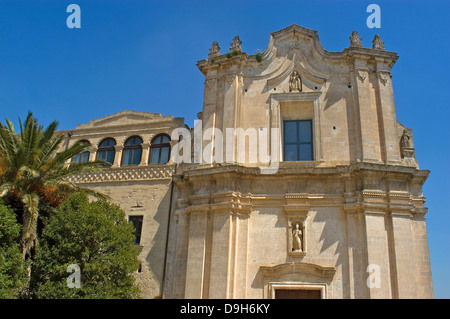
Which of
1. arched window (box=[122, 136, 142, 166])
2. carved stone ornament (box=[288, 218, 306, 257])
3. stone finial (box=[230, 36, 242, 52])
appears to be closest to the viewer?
carved stone ornament (box=[288, 218, 306, 257])

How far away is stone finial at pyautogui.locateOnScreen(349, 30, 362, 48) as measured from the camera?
1883 cm

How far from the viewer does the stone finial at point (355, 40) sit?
1883 centimetres

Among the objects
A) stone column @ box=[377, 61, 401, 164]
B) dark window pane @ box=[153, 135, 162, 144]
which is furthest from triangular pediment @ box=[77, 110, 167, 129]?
stone column @ box=[377, 61, 401, 164]

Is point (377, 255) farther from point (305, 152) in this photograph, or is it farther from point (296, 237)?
point (305, 152)

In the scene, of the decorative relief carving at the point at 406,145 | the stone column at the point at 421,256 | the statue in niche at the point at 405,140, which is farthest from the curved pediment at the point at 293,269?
the statue in niche at the point at 405,140

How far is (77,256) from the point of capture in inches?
618

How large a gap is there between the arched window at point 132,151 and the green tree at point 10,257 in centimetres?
664

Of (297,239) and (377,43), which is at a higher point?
(377,43)

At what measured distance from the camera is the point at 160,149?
20922 millimetres

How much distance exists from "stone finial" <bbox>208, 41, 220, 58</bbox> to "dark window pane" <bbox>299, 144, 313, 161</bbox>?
215 inches

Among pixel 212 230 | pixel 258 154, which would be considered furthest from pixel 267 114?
pixel 212 230

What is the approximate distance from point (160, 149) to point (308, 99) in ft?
23.1

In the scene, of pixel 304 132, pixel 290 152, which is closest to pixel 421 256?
pixel 290 152

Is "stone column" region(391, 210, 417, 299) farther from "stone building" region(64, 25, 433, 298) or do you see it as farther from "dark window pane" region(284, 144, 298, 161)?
"dark window pane" region(284, 144, 298, 161)
